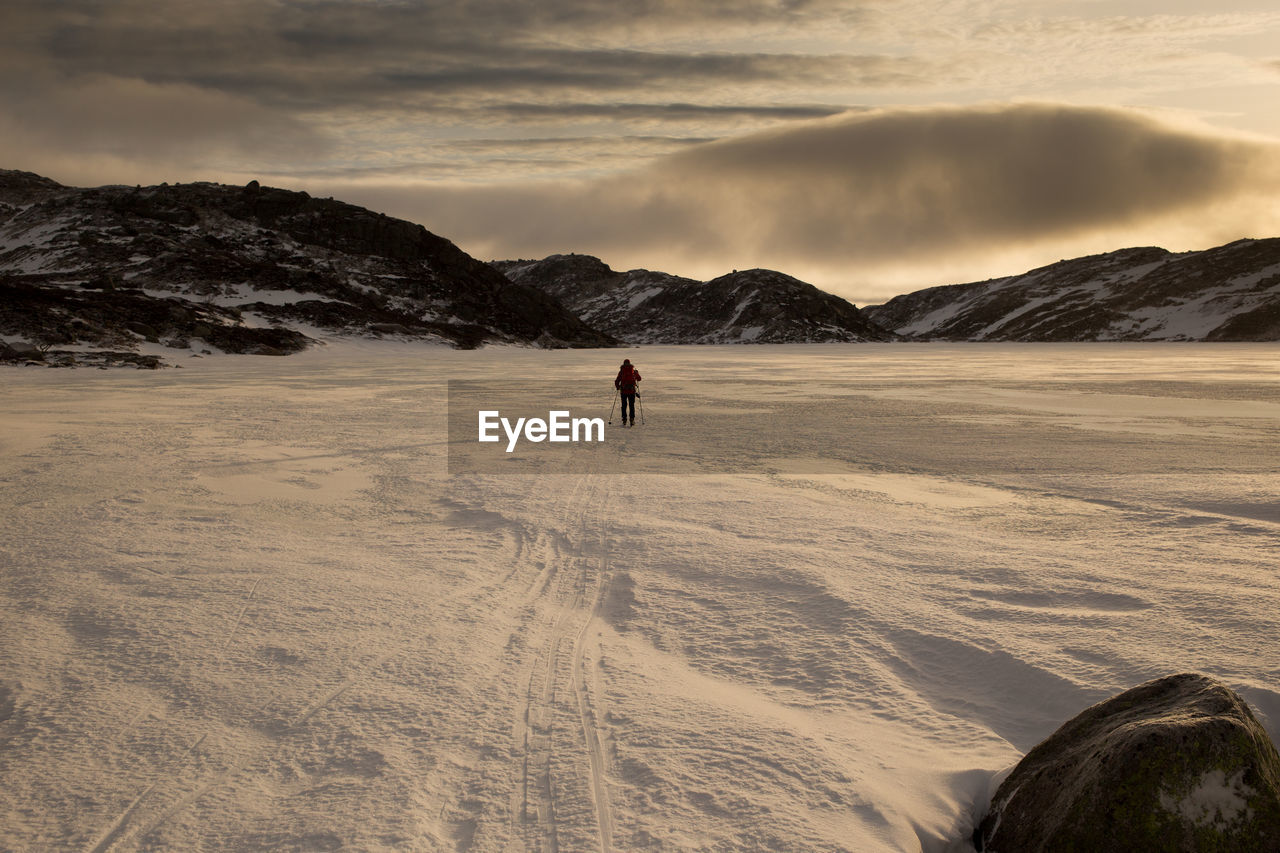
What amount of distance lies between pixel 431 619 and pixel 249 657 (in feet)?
4.17

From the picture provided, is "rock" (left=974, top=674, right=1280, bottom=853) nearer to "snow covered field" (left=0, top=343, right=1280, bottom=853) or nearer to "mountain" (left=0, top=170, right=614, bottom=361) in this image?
"snow covered field" (left=0, top=343, right=1280, bottom=853)

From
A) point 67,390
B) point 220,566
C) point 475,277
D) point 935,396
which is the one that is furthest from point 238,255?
point 220,566

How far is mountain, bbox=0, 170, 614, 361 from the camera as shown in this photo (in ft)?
198

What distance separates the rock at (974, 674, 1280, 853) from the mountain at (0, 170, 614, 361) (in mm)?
58000

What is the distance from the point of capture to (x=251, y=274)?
10038 cm

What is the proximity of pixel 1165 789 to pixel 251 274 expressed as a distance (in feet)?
371

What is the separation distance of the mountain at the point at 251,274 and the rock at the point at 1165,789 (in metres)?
58.0

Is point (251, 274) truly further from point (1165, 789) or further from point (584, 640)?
point (1165, 789)

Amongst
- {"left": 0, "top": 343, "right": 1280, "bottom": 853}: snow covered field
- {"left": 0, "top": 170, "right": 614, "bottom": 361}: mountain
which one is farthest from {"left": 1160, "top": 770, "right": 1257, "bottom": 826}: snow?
{"left": 0, "top": 170, "right": 614, "bottom": 361}: mountain

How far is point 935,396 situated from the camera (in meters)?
26.1

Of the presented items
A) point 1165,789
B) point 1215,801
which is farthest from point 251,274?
point 1215,801

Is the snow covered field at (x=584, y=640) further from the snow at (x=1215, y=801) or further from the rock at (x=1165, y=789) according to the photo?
the snow at (x=1215, y=801)

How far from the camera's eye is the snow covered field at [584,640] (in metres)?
3.68

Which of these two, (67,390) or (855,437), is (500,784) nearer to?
(855,437)
